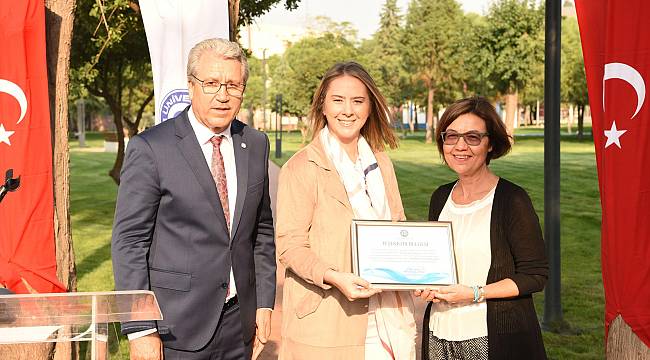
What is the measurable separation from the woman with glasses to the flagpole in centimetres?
464

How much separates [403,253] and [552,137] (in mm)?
5063

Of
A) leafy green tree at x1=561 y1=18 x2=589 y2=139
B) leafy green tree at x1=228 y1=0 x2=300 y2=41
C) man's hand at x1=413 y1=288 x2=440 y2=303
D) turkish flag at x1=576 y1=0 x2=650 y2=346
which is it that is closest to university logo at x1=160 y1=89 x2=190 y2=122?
turkish flag at x1=576 y1=0 x2=650 y2=346

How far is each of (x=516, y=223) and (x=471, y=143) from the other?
45 centimetres

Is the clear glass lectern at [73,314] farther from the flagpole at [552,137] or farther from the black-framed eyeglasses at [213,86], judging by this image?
the flagpole at [552,137]

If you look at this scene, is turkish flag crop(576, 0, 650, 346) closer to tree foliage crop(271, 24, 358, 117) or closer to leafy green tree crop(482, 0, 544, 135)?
tree foliage crop(271, 24, 358, 117)

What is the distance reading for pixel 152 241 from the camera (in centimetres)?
350

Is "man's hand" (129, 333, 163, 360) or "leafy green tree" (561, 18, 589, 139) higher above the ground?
"leafy green tree" (561, 18, 589, 139)

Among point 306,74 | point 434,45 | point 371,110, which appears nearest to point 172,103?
point 371,110

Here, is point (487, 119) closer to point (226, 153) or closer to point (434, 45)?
point (226, 153)

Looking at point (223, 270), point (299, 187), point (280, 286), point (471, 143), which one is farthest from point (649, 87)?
point (280, 286)

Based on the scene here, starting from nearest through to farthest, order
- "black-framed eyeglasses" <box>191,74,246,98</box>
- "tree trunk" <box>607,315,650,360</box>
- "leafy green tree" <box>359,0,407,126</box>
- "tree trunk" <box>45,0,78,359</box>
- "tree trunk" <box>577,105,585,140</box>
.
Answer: "black-framed eyeglasses" <box>191,74,246,98</box>
"tree trunk" <box>607,315,650,360</box>
"tree trunk" <box>45,0,78,359</box>
"tree trunk" <box>577,105,585,140</box>
"leafy green tree" <box>359,0,407,126</box>

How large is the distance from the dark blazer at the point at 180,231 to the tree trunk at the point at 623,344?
2487 mm

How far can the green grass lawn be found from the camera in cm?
885

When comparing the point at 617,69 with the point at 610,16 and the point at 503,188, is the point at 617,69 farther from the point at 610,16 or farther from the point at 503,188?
the point at 503,188
